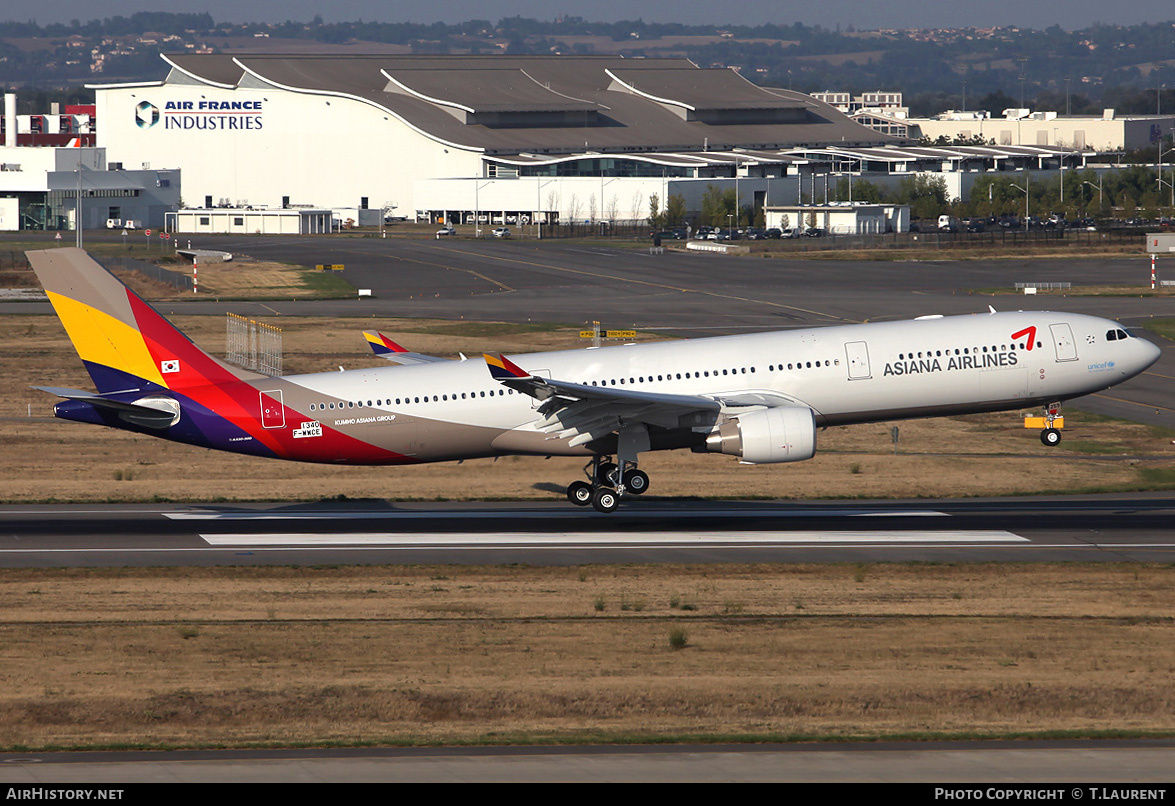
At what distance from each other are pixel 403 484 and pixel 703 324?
47.2 meters

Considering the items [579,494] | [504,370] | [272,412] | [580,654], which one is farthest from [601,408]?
[580,654]

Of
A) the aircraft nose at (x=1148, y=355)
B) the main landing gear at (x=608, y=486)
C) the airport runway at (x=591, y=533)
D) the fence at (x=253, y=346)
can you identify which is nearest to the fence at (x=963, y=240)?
the fence at (x=253, y=346)

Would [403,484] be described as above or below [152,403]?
below

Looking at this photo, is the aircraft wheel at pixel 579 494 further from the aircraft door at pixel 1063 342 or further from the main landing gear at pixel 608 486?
the aircraft door at pixel 1063 342

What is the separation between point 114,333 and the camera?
41594 millimetres

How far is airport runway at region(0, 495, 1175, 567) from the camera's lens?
3769 centimetres

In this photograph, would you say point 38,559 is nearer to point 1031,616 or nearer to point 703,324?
point 1031,616

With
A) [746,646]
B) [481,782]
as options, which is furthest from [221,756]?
[746,646]

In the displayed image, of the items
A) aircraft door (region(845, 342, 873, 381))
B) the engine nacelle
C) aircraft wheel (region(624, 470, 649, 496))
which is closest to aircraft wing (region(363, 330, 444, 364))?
aircraft wheel (region(624, 470, 649, 496))

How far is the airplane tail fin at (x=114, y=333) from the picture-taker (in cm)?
4125

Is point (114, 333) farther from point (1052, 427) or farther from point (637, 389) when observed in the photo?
point (1052, 427)

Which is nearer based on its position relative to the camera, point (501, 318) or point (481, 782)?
point (481, 782)

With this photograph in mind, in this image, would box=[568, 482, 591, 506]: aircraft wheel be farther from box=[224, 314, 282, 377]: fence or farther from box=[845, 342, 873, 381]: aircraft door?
box=[224, 314, 282, 377]: fence

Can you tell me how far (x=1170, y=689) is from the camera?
26.7 m
